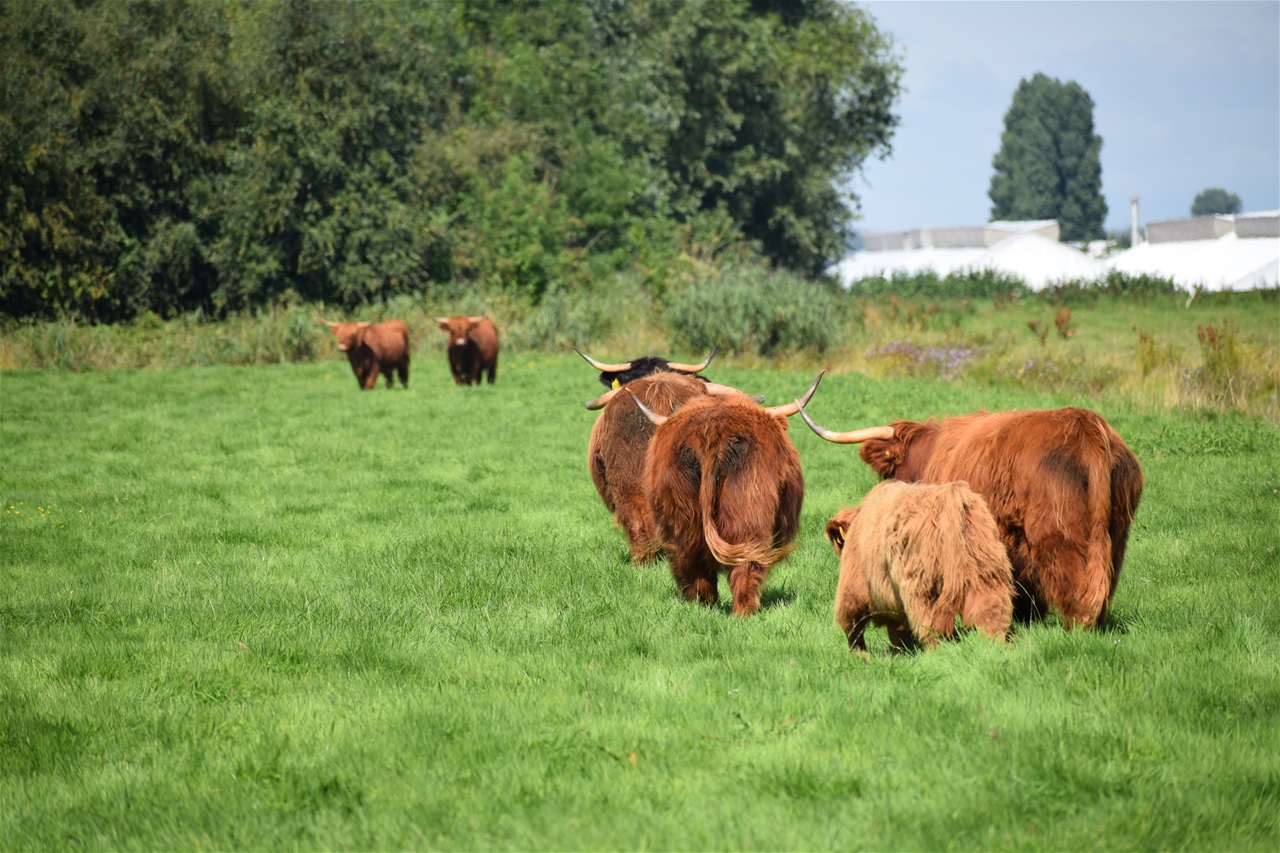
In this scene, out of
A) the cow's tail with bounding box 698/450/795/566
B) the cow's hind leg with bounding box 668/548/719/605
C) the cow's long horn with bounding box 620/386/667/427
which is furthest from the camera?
the cow's long horn with bounding box 620/386/667/427

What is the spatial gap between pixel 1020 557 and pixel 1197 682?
98cm

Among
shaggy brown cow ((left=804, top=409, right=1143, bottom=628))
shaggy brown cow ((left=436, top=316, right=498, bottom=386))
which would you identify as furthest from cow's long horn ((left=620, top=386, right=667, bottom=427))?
shaggy brown cow ((left=436, top=316, right=498, bottom=386))

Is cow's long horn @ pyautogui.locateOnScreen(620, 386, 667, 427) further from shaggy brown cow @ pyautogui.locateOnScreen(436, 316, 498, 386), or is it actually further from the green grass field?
shaggy brown cow @ pyautogui.locateOnScreen(436, 316, 498, 386)

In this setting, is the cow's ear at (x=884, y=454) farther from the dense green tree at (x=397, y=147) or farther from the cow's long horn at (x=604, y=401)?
the dense green tree at (x=397, y=147)

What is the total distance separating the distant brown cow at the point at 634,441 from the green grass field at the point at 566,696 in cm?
28

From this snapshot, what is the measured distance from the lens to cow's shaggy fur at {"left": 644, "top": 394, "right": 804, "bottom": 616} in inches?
249

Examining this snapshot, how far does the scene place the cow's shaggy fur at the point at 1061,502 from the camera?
17.6ft

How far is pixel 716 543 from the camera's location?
6.26 m

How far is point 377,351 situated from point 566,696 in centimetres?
1739

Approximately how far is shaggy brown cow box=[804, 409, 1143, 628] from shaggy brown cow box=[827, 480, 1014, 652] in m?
0.32

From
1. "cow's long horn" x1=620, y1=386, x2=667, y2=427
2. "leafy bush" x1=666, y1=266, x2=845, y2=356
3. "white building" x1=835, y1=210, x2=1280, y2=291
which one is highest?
"white building" x1=835, y1=210, x2=1280, y2=291

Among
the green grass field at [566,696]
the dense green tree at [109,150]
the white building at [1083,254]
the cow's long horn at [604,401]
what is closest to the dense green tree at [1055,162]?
the white building at [1083,254]

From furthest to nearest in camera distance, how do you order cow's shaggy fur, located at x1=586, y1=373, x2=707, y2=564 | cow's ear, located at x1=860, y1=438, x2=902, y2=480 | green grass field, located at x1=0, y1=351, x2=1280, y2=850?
cow's shaggy fur, located at x1=586, y1=373, x2=707, y2=564, cow's ear, located at x1=860, y1=438, x2=902, y2=480, green grass field, located at x1=0, y1=351, x2=1280, y2=850

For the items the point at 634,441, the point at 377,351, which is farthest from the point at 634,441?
the point at 377,351
